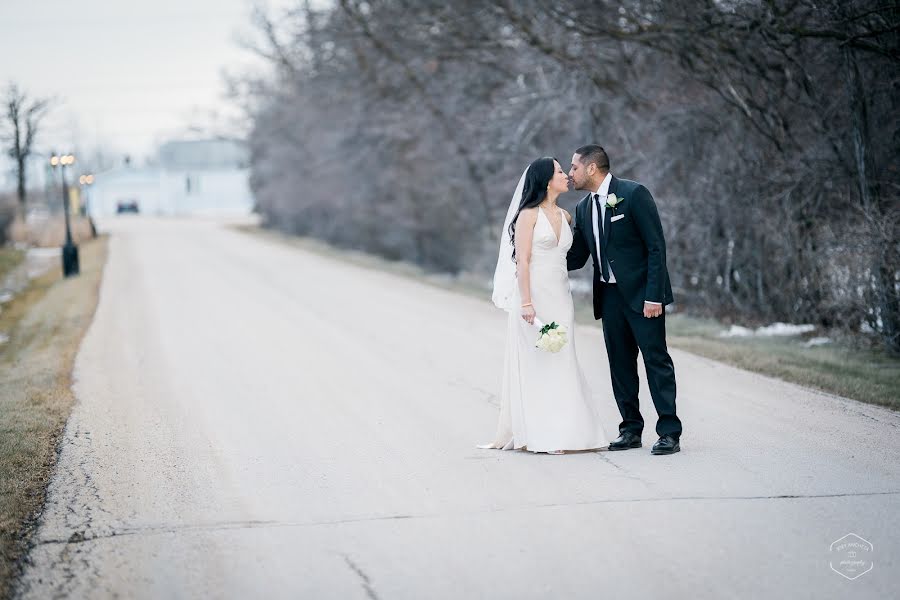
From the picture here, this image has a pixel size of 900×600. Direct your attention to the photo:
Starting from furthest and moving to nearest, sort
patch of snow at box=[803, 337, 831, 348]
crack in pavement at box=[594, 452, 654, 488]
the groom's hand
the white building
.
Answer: the white building < patch of snow at box=[803, 337, 831, 348] < the groom's hand < crack in pavement at box=[594, 452, 654, 488]

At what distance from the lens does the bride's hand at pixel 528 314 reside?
25.1 ft

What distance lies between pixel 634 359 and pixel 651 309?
59cm

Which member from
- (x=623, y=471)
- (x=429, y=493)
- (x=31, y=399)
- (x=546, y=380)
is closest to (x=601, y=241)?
(x=546, y=380)

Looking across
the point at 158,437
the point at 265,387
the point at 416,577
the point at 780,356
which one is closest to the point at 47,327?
the point at 265,387

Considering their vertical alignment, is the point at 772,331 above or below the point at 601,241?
below

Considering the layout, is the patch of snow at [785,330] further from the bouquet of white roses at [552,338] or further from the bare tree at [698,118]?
the bouquet of white roses at [552,338]

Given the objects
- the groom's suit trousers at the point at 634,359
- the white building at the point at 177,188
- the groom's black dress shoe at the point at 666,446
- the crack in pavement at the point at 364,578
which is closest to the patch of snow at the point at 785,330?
the groom's suit trousers at the point at 634,359

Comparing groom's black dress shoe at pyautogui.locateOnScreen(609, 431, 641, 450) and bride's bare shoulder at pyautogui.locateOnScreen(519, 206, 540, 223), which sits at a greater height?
bride's bare shoulder at pyautogui.locateOnScreen(519, 206, 540, 223)

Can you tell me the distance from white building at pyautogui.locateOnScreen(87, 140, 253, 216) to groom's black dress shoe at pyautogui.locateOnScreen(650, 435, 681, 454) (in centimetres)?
11974

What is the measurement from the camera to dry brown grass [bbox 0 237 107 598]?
6.45m

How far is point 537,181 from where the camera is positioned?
7.62 m

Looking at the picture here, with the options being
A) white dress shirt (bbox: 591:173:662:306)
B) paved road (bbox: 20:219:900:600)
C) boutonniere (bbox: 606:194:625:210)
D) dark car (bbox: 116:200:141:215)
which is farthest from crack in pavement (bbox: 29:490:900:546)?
dark car (bbox: 116:200:141:215)

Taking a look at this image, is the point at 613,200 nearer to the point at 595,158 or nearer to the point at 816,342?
the point at 595,158

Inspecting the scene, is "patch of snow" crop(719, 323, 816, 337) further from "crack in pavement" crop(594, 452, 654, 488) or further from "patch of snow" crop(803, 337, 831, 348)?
"crack in pavement" crop(594, 452, 654, 488)
